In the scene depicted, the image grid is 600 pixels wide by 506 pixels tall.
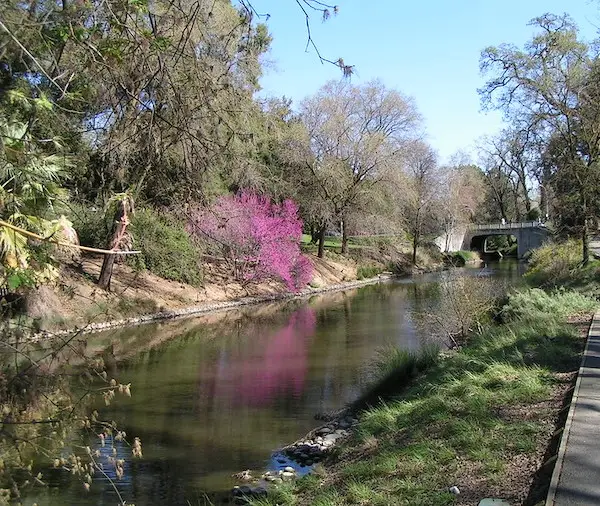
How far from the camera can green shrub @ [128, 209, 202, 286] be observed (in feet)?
87.4

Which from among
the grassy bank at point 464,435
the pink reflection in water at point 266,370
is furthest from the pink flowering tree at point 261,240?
the grassy bank at point 464,435

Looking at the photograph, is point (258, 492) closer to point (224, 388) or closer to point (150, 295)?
point (224, 388)

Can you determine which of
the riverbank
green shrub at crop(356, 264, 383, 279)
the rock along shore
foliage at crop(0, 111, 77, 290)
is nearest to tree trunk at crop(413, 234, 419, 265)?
green shrub at crop(356, 264, 383, 279)

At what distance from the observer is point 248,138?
485cm

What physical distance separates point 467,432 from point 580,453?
4.85 feet

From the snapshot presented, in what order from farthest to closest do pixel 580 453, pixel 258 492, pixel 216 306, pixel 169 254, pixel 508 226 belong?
pixel 508 226
pixel 169 254
pixel 216 306
pixel 258 492
pixel 580 453

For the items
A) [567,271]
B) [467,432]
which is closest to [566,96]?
[567,271]

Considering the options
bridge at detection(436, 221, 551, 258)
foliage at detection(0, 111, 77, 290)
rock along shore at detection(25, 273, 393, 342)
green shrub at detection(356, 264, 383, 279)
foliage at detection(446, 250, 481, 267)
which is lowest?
rock along shore at detection(25, 273, 393, 342)

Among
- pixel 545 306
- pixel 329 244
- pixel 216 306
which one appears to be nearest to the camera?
pixel 545 306

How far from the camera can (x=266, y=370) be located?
1593 centimetres

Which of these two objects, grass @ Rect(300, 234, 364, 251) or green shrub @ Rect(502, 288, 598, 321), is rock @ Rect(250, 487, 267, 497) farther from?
grass @ Rect(300, 234, 364, 251)

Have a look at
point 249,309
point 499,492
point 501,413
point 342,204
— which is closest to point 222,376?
point 501,413

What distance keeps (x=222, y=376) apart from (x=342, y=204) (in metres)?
27.6

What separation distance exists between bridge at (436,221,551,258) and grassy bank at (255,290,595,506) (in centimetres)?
4846
